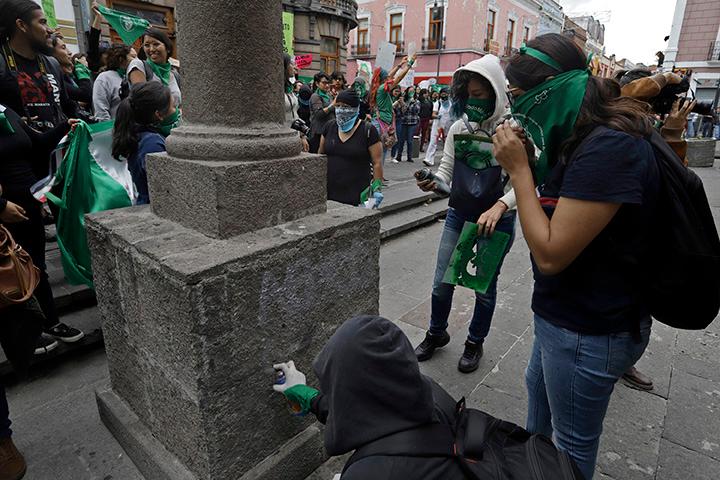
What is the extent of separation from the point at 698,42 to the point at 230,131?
2928 cm

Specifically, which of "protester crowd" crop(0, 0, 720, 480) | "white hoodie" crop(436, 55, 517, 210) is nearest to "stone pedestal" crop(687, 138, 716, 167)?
"protester crowd" crop(0, 0, 720, 480)

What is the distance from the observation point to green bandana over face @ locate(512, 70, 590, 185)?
1.26m

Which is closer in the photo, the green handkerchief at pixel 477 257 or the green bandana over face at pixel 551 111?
the green bandana over face at pixel 551 111

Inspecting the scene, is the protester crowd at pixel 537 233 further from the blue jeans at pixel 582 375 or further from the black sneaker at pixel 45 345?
the black sneaker at pixel 45 345

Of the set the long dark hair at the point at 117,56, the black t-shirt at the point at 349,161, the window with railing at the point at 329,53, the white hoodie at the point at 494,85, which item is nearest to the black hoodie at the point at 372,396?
the white hoodie at the point at 494,85

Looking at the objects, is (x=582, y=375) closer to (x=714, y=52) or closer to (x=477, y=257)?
(x=477, y=257)

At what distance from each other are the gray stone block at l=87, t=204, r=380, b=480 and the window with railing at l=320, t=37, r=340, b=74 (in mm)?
18917

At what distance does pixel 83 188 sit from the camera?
9.46 ft

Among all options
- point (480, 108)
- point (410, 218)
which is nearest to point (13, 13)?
point (480, 108)

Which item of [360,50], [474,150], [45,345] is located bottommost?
[45,345]

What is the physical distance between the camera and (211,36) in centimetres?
165

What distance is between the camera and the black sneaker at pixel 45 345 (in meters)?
2.71

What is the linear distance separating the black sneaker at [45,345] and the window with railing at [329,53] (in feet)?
60.4

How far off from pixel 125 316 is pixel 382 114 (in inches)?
255
